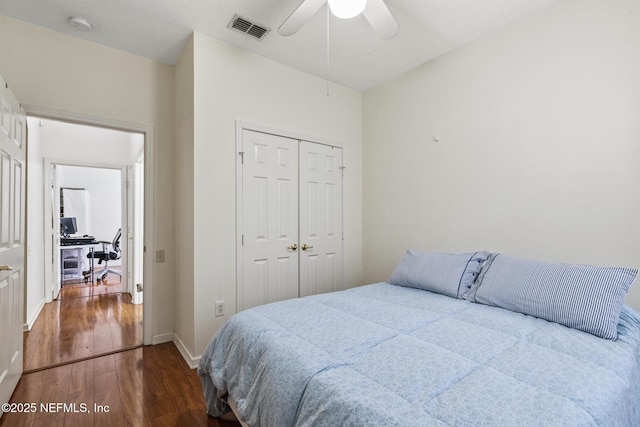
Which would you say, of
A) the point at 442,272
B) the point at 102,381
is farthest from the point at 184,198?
the point at 442,272

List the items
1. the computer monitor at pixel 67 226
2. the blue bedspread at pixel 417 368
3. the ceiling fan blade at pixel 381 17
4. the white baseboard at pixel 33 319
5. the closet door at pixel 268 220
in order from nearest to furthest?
the blue bedspread at pixel 417 368, the ceiling fan blade at pixel 381 17, the closet door at pixel 268 220, the white baseboard at pixel 33 319, the computer monitor at pixel 67 226

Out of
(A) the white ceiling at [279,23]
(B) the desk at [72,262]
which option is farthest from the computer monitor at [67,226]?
(A) the white ceiling at [279,23]

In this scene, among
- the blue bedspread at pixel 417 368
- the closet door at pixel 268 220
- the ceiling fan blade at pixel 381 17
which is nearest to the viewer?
the blue bedspread at pixel 417 368

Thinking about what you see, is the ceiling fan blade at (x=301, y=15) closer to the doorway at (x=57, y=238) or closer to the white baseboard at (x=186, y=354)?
the doorway at (x=57, y=238)

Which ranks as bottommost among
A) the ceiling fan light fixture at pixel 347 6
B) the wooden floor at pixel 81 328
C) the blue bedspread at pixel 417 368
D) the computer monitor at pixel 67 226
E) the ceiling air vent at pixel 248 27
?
the wooden floor at pixel 81 328

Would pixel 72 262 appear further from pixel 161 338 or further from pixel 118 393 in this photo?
pixel 118 393

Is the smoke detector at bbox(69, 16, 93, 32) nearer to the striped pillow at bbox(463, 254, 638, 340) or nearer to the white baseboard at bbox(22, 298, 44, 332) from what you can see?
the white baseboard at bbox(22, 298, 44, 332)

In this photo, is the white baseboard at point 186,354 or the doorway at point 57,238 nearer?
the white baseboard at point 186,354

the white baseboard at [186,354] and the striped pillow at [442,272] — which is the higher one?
the striped pillow at [442,272]

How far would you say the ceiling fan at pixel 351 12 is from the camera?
168 cm

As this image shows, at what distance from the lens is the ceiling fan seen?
1.68 meters

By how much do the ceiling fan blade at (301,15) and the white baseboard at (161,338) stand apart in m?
2.83

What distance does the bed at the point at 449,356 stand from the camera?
967 mm

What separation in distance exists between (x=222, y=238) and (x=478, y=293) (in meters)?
2.02
